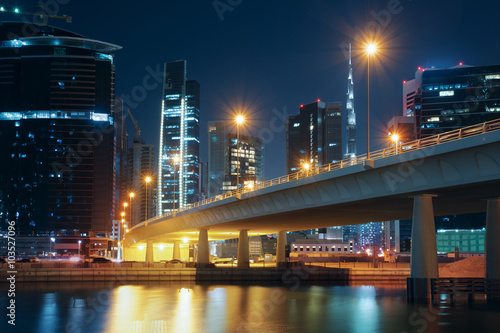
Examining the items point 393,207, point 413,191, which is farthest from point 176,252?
point 413,191

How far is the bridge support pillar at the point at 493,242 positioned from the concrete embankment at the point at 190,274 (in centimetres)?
3184

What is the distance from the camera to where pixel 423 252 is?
145 feet

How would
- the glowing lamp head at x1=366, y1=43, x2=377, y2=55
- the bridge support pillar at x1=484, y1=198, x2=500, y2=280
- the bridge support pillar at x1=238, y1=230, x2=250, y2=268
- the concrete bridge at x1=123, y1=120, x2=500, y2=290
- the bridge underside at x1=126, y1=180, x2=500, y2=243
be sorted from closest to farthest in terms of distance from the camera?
the concrete bridge at x1=123, y1=120, x2=500, y2=290, the bridge underside at x1=126, y1=180, x2=500, y2=243, the bridge support pillar at x1=484, y1=198, x2=500, y2=280, the glowing lamp head at x1=366, y1=43, x2=377, y2=55, the bridge support pillar at x1=238, y1=230, x2=250, y2=268

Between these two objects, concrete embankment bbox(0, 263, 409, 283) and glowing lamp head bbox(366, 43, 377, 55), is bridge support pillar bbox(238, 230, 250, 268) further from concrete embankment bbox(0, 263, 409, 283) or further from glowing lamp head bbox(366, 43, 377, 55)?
glowing lamp head bbox(366, 43, 377, 55)

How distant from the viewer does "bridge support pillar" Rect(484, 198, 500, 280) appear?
47.8 m

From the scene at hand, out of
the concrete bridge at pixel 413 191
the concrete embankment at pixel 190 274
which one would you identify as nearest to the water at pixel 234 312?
the concrete bridge at pixel 413 191

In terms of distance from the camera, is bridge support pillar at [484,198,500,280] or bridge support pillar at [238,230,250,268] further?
bridge support pillar at [238,230,250,268]

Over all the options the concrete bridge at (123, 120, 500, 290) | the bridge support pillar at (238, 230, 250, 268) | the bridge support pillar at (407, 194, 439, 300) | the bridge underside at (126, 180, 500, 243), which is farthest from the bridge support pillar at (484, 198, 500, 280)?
the bridge support pillar at (238, 230, 250, 268)

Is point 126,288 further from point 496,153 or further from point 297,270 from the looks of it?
point 496,153

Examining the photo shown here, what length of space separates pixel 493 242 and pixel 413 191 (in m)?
11.6

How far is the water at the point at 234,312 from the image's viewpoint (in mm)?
35031

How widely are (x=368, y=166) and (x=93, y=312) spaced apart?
23.4m

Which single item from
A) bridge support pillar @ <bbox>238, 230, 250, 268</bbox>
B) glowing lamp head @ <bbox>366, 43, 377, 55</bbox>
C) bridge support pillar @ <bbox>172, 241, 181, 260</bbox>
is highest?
glowing lamp head @ <bbox>366, 43, 377, 55</bbox>

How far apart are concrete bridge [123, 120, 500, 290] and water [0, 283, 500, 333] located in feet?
21.0
